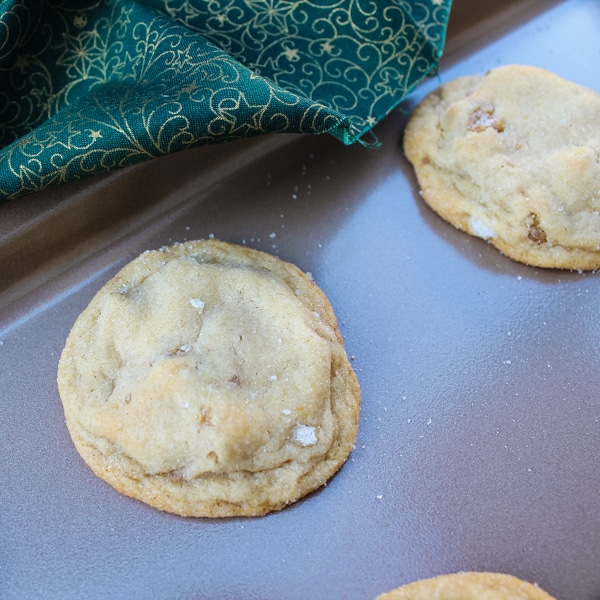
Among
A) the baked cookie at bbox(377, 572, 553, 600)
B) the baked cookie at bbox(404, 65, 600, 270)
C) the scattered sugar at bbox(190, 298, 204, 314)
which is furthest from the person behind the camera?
the baked cookie at bbox(404, 65, 600, 270)

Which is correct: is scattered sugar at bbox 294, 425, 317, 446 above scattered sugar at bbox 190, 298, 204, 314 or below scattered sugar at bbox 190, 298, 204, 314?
→ below

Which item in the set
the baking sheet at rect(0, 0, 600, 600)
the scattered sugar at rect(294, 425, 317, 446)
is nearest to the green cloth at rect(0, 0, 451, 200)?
the baking sheet at rect(0, 0, 600, 600)

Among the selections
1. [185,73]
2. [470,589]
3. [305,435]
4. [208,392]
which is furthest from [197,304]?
[470,589]

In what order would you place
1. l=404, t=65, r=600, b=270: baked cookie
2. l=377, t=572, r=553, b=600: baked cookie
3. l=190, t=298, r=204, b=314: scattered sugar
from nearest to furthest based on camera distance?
l=377, t=572, r=553, b=600: baked cookie
l=190, t=298, r=204, b=314: scattered sugar
l=404, t=65, r=600, b=270: baked cookie

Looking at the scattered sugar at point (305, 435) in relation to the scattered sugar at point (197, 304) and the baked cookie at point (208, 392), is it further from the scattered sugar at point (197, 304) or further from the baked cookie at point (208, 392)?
the scattered sugar at point (197, 304)

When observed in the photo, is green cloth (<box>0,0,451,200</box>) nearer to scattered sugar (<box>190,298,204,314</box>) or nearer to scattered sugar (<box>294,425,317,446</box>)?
scattered sugar (<box>190,298,204,314</box>)

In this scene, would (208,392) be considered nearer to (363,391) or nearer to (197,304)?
(197,304)

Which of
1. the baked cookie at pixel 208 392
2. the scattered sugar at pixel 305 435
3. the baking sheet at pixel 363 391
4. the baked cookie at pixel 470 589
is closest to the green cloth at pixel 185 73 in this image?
the baking sheet at pixel 363 391
